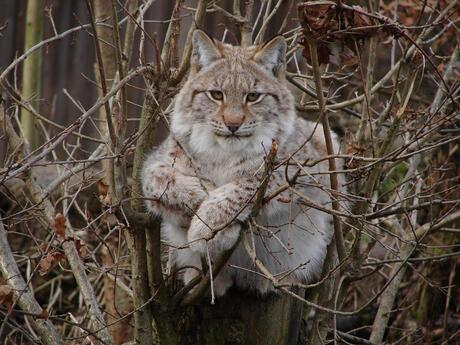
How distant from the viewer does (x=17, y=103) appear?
513 centimetres

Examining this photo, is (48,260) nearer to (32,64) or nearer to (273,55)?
(273,55)

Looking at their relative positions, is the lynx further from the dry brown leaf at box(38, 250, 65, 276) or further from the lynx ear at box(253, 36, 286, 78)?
the dry brown leaf at box(38, 250, 65, 276)

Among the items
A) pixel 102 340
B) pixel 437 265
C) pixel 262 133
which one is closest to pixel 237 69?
pixel 262 133

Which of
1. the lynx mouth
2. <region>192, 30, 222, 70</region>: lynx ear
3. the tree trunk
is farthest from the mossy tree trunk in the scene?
the tree trunk

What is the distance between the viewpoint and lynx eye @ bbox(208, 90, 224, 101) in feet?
16.8

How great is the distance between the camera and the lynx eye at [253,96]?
512 cm

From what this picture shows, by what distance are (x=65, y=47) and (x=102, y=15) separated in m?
4.39

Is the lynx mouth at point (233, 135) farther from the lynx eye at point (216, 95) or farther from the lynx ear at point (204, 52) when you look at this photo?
the lynx ear at point (204, 52)

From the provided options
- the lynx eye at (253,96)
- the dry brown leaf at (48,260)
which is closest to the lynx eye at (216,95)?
the lynx eye at (253,96)

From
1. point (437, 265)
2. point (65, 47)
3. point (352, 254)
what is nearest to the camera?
point (352, 254)

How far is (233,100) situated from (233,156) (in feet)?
1.02

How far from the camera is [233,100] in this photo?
5.07m

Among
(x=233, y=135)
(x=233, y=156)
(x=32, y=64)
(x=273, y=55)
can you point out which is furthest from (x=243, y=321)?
(x=32, y=64)

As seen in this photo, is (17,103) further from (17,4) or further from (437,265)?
(17,4)
